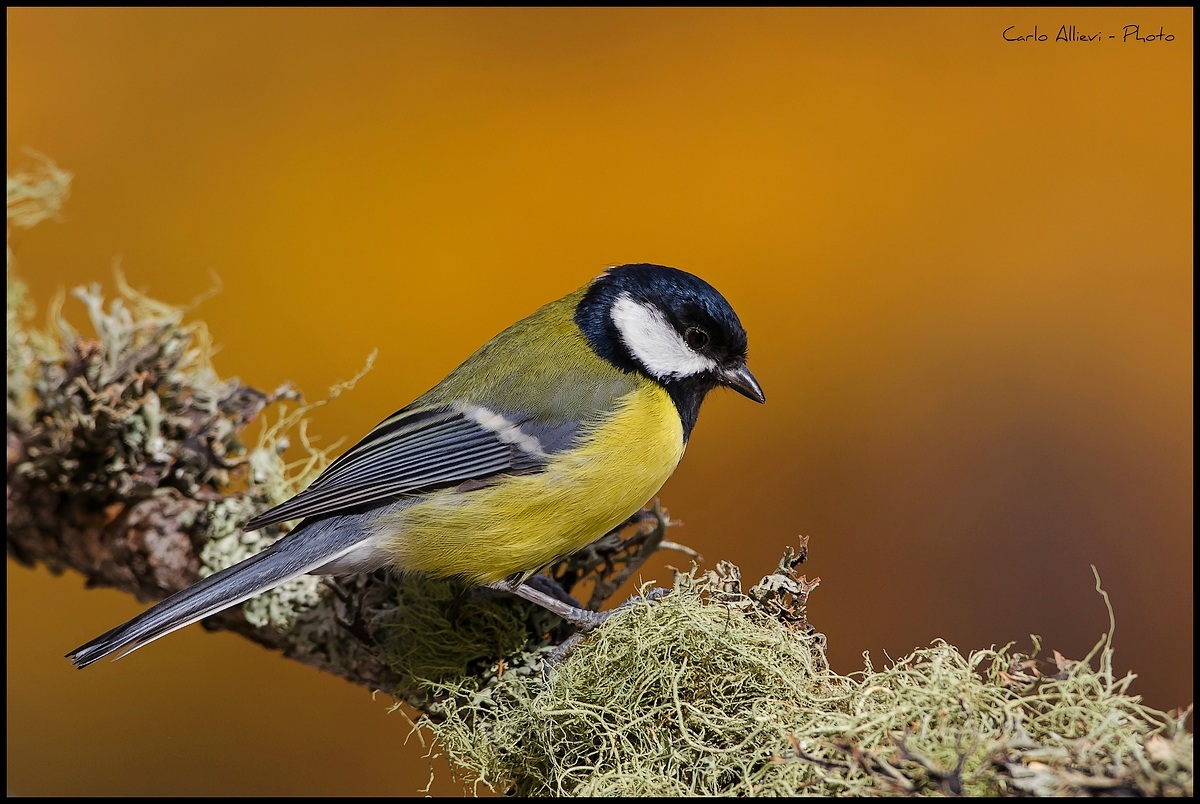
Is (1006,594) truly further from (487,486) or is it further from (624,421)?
(487,486)

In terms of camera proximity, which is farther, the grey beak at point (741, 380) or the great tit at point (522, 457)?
the grey beak at point (741, 380)

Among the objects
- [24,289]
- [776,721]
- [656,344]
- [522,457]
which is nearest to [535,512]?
[522,457]

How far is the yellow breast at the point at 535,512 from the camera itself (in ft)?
3.81

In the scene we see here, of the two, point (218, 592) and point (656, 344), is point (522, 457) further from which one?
point (218, 592)

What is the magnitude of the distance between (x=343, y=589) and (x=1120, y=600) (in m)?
1.62

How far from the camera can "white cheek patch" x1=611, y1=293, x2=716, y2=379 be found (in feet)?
4.32

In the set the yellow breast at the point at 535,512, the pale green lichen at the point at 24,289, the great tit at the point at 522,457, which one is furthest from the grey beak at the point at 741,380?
the pale green lichen at the point at 24,289

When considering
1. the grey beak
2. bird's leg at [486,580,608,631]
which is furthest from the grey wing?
the grey beak

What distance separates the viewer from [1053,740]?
0.73 m

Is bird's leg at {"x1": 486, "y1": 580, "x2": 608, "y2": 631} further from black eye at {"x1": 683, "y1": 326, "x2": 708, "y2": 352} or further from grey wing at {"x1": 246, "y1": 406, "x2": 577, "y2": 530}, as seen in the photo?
black eye at {"x1": 683, "y1": 326, "x2": 708, "y2": 352}

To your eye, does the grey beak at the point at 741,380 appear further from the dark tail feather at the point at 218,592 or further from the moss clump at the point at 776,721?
the dark tail feather at the point at 218,592

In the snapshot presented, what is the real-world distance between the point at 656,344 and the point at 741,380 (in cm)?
14

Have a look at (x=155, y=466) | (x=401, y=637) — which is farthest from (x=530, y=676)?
(x=155, y=466)

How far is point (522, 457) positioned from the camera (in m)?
1.22
